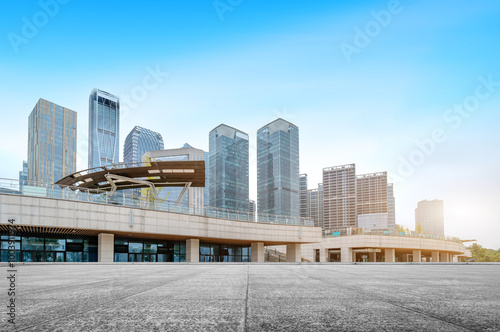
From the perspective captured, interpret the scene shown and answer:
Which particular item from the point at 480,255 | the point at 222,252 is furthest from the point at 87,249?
the point at 480,255

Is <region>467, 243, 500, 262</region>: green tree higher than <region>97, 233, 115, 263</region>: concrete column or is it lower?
lower

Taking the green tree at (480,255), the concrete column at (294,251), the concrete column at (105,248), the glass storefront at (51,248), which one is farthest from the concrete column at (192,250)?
the green tree at (480,255)

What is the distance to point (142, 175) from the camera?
3844cm

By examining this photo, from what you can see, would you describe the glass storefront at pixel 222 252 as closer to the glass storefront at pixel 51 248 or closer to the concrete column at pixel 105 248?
the concrete column at pixel 105 248

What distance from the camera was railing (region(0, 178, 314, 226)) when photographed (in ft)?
99.9

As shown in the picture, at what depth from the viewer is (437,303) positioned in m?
→ 3.23

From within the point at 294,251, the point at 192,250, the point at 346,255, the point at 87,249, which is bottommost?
the point at 346,255

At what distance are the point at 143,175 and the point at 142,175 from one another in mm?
127

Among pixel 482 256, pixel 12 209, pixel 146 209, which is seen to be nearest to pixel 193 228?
pixel 146 209

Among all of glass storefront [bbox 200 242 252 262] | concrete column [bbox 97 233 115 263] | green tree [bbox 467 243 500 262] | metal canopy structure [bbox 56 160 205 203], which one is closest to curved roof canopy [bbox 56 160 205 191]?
metal canopy structure [bbox 56 160 205 203]

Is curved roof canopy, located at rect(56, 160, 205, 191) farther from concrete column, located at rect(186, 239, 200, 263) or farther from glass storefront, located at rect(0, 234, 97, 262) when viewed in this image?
concrete column, located at rect(186, 239, 200, 263)

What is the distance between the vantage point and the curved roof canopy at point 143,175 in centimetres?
3466

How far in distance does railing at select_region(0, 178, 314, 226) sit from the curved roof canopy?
111cm

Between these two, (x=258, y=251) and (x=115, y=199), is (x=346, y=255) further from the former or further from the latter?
(x=115, y=199)
